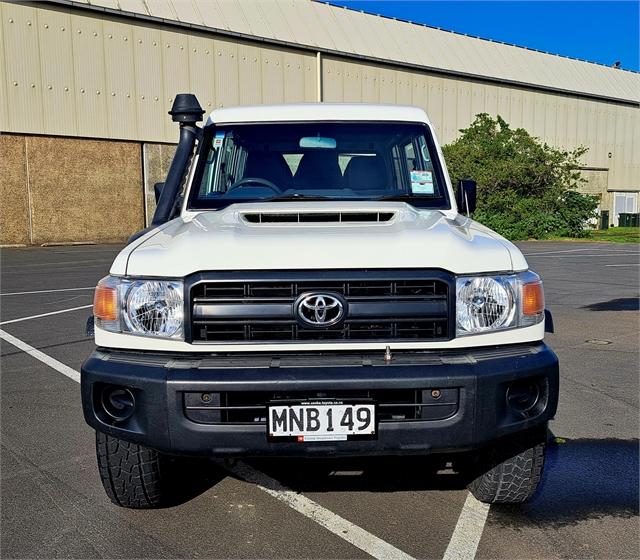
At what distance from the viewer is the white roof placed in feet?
14.8

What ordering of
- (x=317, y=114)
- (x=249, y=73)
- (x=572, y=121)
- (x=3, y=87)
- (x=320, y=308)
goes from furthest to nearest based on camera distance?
(x=572, y=121), (x=249, y=73), (x=3, y=87), (x=317, y=114), (x=320, y=308)

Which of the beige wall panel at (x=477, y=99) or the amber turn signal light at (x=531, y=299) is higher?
the beige wall panel at (x=477, y=99)

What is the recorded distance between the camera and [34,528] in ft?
10.4

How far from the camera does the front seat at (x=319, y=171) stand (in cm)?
419

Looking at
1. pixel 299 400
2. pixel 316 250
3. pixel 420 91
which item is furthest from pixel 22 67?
pixel 299 400

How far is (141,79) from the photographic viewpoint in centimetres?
2616

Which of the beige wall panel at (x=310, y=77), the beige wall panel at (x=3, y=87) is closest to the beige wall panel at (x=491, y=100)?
the beige wall panel at (x=310, y=77)

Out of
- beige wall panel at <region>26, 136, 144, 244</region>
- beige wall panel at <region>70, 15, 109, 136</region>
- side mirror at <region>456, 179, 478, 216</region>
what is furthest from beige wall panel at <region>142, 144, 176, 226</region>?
side mirror at <region>456, 179, 478, 216</region>

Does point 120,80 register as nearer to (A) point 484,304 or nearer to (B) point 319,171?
(B) point 319,171

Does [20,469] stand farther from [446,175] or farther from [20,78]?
[20,78]

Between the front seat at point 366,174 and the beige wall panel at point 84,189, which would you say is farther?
the beige wall panel at point 84,189

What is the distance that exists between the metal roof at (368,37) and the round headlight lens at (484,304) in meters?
25.3

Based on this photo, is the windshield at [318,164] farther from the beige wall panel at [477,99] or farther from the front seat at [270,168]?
the beige wall panel at [477,99]

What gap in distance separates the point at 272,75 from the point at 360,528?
27936mm
